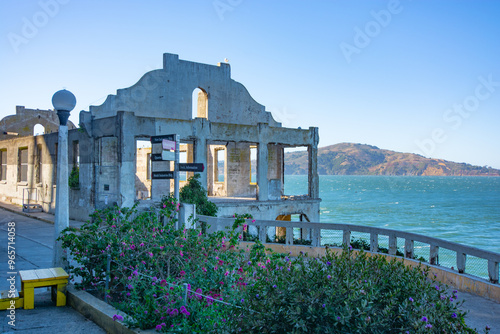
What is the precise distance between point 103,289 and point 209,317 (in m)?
2.85

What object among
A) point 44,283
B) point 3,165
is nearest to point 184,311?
point 44,283

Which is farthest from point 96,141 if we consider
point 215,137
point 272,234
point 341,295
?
point 341,295

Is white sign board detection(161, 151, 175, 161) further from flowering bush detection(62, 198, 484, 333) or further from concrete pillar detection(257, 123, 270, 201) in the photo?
concrete pillar detection(257, 123, 270, 201)

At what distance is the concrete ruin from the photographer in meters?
21.0

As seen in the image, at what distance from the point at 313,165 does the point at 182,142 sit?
7659 mm

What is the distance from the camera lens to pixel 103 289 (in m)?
7.48

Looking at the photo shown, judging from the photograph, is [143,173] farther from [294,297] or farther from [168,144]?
[294,297]

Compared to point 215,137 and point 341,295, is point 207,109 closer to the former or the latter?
point 215,137

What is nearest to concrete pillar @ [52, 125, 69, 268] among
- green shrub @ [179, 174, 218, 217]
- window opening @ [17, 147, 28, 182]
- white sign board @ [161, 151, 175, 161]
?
white sign board @ [161, 151, 175, 161]

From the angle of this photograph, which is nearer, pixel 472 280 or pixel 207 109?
pixel 472 280

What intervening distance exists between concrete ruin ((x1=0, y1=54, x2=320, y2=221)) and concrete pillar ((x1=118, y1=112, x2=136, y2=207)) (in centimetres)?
4

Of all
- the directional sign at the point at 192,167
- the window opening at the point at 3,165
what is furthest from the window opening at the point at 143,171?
the directional sign at the point at 192,167

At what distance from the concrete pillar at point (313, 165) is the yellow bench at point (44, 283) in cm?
1878

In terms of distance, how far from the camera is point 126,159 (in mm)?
20297
